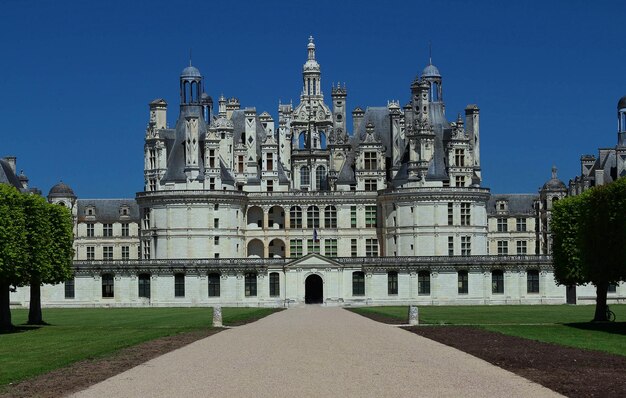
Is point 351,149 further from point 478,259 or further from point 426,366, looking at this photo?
point 426,366

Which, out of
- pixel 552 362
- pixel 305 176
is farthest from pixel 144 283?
pixel 552 362

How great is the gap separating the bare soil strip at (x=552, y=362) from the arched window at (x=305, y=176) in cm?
6751

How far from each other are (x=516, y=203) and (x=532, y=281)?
30.5 m

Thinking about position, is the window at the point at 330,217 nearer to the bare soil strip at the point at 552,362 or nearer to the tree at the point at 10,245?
the tree at the point at 10,245

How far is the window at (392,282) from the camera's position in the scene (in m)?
95.8

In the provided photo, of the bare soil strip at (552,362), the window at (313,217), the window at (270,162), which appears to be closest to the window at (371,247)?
the window at (313,217)

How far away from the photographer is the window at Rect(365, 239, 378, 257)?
106 m

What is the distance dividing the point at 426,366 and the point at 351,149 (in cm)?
8032

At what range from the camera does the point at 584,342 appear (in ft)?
135

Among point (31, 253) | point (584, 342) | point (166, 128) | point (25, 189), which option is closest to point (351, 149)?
point (166, 128)

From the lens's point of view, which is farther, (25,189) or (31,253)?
(25,189)

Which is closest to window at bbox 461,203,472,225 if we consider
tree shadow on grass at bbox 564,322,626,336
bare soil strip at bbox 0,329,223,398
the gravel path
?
tree shadow on grass at bbox 564,322,626,336

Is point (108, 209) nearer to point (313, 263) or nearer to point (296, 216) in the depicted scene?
point (296, 216)

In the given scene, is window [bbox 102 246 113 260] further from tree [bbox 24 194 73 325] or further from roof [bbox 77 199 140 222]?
tree [bbox 24 194 73 325]
